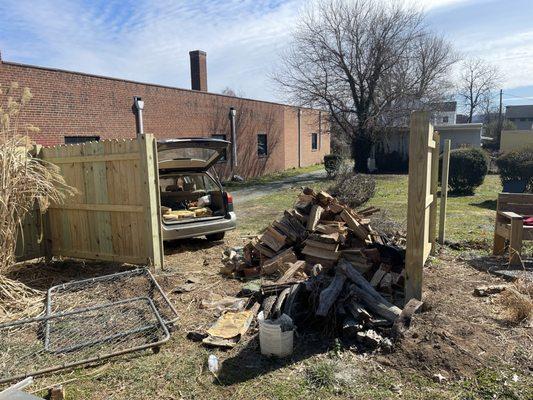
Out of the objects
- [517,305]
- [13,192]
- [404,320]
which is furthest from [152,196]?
[517,305]

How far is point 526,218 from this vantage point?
6.77 meters

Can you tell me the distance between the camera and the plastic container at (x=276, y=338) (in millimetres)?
3566

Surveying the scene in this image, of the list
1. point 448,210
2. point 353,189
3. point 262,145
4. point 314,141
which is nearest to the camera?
point 448,210

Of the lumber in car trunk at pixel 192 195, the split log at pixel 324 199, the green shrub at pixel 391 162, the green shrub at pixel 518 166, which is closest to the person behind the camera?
the split log at pixel 324 199

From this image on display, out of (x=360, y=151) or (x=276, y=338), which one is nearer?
(x=276, y=338)

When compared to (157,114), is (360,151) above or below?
below

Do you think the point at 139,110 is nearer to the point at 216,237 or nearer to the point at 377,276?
the point at 216,237

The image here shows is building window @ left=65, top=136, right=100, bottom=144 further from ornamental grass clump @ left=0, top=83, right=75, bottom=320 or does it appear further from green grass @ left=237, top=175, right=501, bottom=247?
ornamental grass clump @ left=0, top=83, right=75, bottom=320

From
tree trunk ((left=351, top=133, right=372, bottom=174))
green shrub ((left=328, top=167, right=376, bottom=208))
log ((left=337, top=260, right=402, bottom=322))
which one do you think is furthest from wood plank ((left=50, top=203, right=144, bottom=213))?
tree trunk ((left=351, top=133, right=372, bottom=174))

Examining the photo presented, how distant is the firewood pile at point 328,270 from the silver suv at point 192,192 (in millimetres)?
917

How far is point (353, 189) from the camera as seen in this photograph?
40.6 feet

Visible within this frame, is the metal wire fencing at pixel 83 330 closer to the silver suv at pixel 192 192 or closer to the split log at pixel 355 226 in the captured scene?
the silver suv at pixel 192 192

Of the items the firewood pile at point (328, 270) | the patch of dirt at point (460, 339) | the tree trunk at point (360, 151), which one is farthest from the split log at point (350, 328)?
the tree trunk at point (360, 151)

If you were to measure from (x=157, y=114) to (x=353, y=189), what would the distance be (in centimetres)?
962
